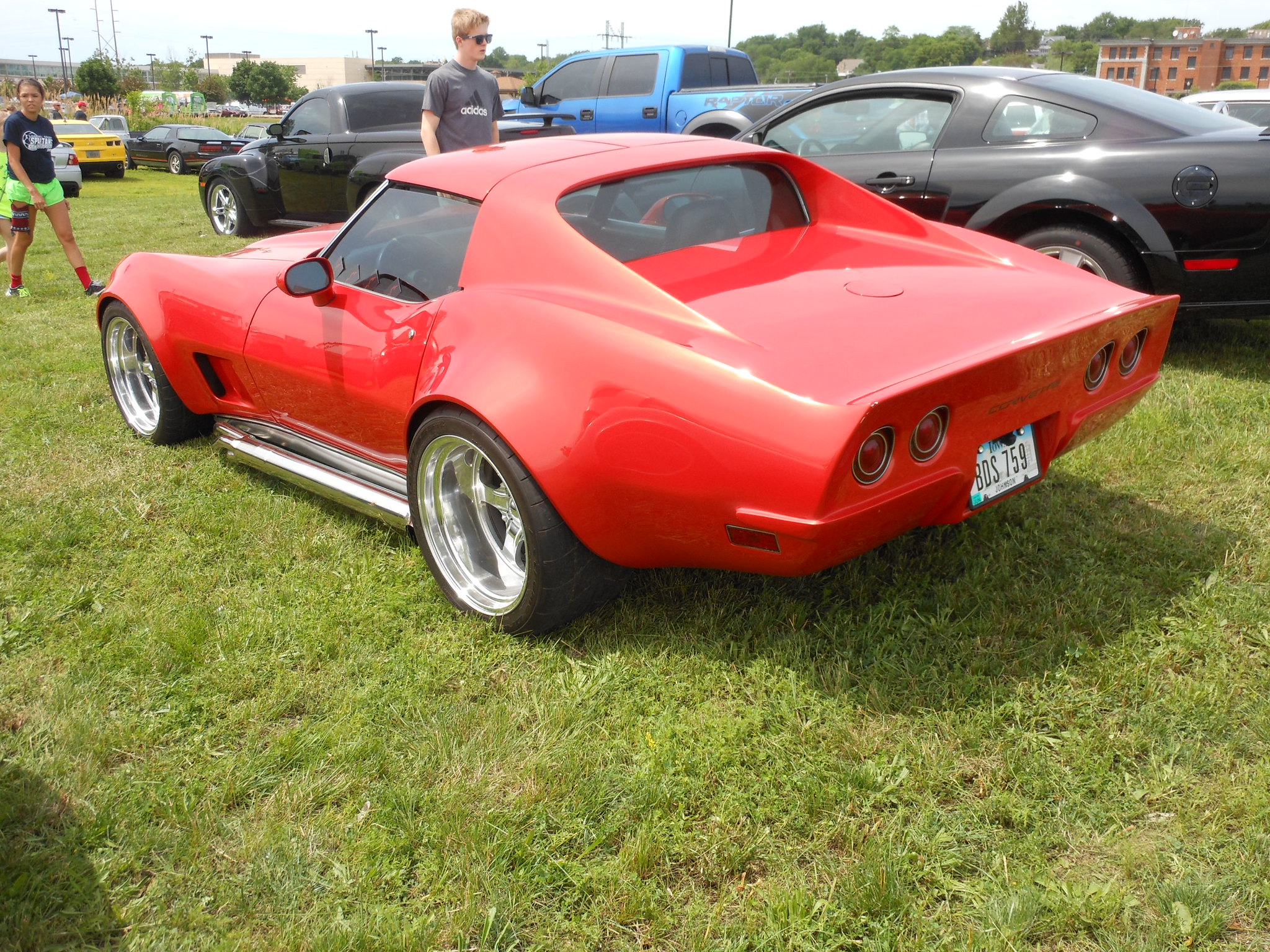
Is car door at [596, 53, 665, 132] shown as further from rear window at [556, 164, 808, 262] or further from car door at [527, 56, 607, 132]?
rear window at [556, 164, 808, 262]

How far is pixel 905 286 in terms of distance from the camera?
2986 mm

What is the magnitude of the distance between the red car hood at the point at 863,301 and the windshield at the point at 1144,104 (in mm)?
2137

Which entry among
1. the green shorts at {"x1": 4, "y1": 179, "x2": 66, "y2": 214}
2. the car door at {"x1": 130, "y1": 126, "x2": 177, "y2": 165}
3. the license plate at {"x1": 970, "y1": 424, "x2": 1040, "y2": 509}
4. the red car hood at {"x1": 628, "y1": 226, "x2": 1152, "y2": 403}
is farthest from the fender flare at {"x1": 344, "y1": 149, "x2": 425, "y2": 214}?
the car door at {"x1": 130, "y1": 126, "x2": 177, "y2": 165}

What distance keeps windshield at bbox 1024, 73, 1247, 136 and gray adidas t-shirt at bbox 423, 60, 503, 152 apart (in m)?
3.14

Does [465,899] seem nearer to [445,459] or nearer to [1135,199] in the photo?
[445,459]

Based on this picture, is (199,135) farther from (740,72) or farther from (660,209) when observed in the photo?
(660,209)

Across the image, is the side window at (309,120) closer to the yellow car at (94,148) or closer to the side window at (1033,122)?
the side window at (1033,122)

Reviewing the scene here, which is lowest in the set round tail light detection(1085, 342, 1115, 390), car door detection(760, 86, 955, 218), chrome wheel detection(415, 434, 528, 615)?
chrome wheel detection(415, 434, 528, 615)

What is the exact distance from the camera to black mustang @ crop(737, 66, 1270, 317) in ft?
15.1

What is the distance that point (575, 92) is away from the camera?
41.5ft

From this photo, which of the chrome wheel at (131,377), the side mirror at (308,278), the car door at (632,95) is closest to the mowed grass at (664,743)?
the side mirror at (308,278)

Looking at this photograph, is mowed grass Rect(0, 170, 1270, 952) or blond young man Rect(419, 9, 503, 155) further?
blond young man Rect(419, 9, 503, 155)

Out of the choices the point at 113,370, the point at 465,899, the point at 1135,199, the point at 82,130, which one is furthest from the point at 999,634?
the point at 82,130

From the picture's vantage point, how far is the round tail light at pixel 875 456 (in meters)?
2.34
